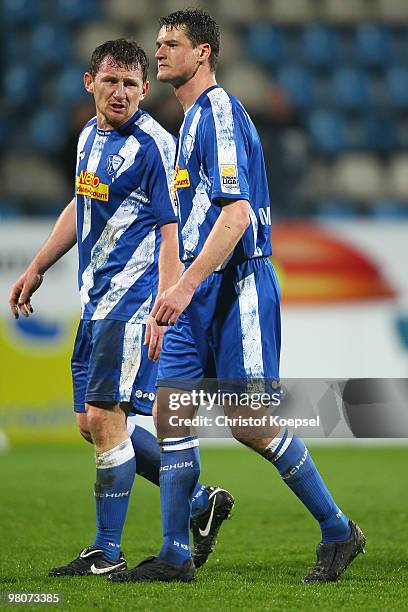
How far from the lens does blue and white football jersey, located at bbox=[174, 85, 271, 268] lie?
144 inches

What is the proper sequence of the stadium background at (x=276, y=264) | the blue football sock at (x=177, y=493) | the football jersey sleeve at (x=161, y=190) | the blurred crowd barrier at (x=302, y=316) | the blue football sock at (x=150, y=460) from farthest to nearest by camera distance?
1. the blurred crowd barrier at (x=302, y=316)
2. the blue football sock at (x=150, y=460)
3. the stadium background at (x=276, y=264)
4. the football jersey sleeve at (x=161, y=190)
5. the blue football sock at (x=177, y=493)

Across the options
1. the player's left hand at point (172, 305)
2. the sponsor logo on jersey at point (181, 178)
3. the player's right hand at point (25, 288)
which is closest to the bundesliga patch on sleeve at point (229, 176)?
the sponsor logo on jersey at point (181, 178)

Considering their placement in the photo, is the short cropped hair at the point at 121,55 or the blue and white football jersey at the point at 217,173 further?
the short cropped hair at the point at 121,55

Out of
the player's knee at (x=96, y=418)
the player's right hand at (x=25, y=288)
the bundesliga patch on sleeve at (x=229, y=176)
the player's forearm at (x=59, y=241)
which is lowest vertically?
the player's knee at (x=96, y=418)

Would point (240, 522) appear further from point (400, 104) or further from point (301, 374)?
point (400, 104)

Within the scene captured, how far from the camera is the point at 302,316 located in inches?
411

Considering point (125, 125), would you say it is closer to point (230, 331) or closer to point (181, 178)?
point (181, 178)

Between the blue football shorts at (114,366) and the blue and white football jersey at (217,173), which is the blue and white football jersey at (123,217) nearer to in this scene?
the blue football shorts at (114,366)

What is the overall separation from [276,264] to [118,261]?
636cm

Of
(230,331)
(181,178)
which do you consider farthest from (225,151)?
(230,331)

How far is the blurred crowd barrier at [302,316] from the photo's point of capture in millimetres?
10227

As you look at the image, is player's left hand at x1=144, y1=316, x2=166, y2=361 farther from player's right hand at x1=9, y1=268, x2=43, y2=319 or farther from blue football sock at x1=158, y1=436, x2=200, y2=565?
player's right hand at x1=9, y1=268, x2=43, y2=319

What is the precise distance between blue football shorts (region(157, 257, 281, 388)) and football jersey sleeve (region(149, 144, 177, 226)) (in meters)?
0.45

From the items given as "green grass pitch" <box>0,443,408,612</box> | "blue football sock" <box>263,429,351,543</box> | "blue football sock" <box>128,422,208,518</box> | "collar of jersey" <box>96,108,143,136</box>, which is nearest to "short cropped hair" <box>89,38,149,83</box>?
"collar of jersey" <box>96,108,143,136</box>
